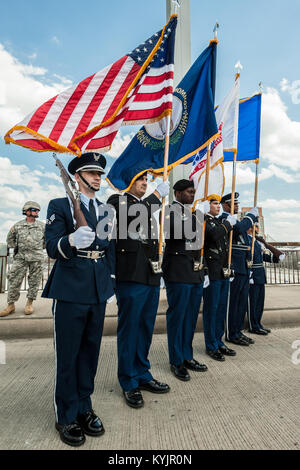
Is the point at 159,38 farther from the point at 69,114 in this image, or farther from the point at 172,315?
the point at 172,315

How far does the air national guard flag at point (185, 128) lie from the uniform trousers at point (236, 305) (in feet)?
6.91

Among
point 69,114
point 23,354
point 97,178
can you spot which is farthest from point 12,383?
point 69,114

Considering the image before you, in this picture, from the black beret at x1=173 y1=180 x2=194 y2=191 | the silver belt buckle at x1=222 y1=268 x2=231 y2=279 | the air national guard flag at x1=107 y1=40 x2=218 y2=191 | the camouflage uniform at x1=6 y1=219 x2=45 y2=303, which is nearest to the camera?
the air national guard flag at x1=107 y1=40 x2=218 y2=191

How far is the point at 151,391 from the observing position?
2.78m

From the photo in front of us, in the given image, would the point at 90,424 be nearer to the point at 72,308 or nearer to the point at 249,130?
the point at 72,308

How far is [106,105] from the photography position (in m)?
2.71

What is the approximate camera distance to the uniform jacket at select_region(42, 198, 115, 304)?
2064 millimetres

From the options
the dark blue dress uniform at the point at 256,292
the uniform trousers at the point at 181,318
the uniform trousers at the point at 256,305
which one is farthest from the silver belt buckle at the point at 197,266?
the uniform trousers at the point at 256,305

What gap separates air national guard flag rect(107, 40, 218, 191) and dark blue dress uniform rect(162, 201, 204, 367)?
674 mm

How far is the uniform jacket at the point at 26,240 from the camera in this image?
4934mm

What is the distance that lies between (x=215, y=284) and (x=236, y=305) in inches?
34.3

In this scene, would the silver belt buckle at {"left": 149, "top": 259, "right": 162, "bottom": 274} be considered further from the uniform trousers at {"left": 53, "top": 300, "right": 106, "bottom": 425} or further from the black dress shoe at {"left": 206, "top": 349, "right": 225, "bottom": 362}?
the black dress shoe at {"left": 206, "top": 349, "right": 225, "bottom": 362}

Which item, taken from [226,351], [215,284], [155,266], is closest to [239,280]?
[215,284]

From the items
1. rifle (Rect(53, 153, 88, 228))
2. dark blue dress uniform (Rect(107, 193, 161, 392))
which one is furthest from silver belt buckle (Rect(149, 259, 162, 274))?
rifle (Rect(53, 153, 88, 228))
